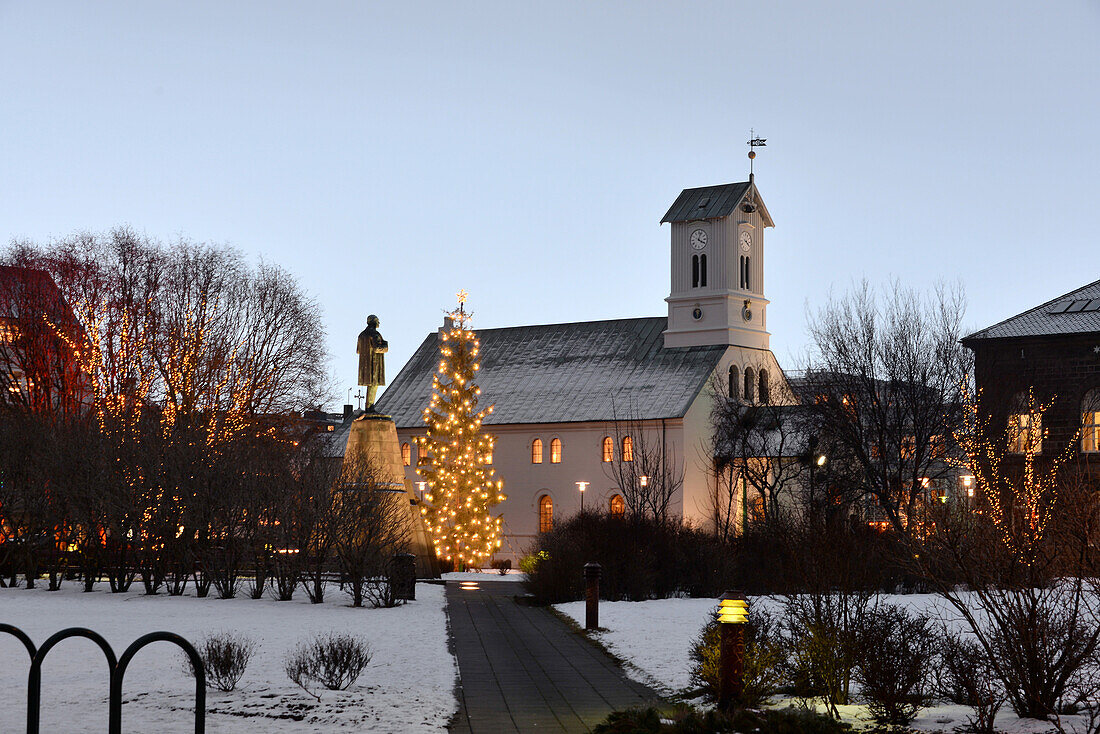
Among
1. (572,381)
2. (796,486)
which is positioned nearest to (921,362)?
(796,486)

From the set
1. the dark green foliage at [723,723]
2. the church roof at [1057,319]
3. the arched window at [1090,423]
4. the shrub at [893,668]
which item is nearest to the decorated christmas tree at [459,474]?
the church roof at [1057,319]

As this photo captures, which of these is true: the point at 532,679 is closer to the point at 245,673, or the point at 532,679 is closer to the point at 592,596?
the point at 245,673

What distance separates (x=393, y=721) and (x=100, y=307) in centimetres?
3563

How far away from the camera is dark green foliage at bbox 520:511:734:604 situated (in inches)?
1131

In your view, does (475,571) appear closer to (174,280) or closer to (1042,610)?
(174,280)

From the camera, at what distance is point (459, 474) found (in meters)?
50.8

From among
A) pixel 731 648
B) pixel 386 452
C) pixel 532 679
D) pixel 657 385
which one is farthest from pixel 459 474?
pixel 731 648

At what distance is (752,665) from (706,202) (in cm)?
5257

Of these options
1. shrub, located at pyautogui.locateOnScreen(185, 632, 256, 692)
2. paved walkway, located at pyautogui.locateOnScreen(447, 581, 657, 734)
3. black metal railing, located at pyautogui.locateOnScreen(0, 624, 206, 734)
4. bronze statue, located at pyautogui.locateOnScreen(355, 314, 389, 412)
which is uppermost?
bronze statue, located at pyautogui.locateOnScreen(355, 314, 389, 412)

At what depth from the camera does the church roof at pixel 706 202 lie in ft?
206

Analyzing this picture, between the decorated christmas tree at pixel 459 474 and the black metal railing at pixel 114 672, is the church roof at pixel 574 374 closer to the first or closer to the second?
the decorated christmas tree at pixel 459 474

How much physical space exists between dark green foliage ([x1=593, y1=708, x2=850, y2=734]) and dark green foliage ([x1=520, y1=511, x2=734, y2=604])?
1714 centimetres

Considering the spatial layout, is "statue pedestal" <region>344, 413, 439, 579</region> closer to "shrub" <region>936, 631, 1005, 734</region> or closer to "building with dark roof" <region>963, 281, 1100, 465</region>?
"building with dark roof" <region>963, 281, 1100, 465</region>

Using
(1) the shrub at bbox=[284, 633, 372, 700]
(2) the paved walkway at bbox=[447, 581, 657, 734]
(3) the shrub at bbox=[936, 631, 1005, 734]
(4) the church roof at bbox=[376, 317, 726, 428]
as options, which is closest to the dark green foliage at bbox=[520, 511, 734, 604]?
(2) the paved walkway at bbox=[447, 581, 657, 734]
